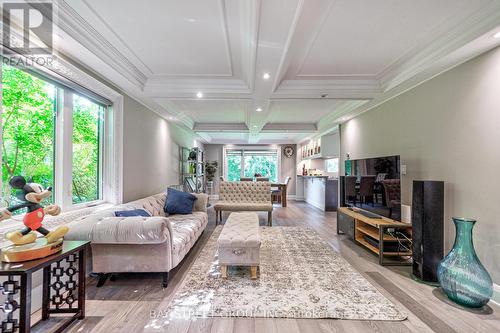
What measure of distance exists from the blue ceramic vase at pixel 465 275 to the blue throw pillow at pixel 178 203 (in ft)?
11.3

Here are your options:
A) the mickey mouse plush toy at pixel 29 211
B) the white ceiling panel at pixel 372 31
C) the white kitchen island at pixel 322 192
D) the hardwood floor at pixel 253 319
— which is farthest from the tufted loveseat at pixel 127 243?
the white kitchen island at pixel 322 192

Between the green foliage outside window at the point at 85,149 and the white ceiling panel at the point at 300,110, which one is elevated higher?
the white ceiling panel at the point at 300,110

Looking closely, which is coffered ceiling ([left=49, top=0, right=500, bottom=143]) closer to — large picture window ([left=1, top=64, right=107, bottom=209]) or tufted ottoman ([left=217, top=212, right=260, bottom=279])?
large picture window ([left=1, top=64, right=107, bottom=209])

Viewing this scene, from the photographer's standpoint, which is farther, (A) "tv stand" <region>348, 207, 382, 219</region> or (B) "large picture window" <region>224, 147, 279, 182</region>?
(B) "large picture window" <region>224, 147, 279, 182</region>

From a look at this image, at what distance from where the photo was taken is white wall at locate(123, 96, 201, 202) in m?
3.35

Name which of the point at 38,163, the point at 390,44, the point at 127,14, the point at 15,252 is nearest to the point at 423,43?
the point at 390,44

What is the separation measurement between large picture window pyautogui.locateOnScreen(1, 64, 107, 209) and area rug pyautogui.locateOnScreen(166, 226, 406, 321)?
1.67m

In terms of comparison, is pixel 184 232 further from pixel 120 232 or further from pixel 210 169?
pixel 210 169

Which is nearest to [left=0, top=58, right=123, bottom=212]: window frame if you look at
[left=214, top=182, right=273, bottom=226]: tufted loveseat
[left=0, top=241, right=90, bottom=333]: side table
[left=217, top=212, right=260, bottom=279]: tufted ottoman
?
[left=0, top=241, right=90, bottom=333]: side table

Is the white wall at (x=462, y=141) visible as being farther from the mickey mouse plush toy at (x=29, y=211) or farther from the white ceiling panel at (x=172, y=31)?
the mickey mouse plush toy at (x=29, y=211)

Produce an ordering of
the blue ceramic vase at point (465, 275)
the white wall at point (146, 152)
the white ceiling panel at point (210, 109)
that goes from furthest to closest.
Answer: the white ceiling panel at point (210, 109) → the white wall at point (146, 152) → the blue ceramic vase at point (465, 275)

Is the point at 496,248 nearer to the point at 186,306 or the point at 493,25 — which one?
the point at 493,25

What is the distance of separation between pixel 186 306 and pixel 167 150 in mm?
3689

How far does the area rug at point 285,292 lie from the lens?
6.13 ft
